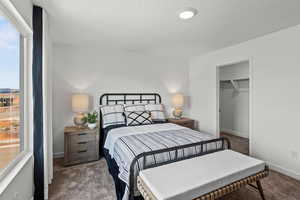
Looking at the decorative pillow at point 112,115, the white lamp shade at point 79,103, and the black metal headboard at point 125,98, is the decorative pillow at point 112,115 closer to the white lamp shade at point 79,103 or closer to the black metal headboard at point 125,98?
A: the black metal headboard at point 125,98

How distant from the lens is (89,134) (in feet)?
9.32

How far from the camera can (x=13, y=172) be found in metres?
1.31

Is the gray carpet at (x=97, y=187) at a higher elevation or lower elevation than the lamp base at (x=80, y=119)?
lower

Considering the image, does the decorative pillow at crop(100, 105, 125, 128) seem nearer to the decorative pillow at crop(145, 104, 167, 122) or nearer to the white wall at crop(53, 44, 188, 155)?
the white wall at crop(53, 44, 188, 155)

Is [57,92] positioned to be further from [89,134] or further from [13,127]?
[13,127]

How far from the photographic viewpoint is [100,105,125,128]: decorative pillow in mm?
2999

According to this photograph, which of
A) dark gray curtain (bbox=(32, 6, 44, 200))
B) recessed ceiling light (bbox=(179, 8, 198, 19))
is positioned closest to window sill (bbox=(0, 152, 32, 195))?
dark gray curtain (bbox=(32, 6, 44, 200))

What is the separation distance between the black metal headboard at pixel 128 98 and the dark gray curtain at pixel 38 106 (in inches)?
65.0

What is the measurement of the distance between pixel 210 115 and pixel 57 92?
3.59 m

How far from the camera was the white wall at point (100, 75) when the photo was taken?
3.09 metres

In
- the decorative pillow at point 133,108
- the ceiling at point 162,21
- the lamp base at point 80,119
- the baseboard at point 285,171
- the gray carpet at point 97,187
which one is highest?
the ceiling at point 162,21

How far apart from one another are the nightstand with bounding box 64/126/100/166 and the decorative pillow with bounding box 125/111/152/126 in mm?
659

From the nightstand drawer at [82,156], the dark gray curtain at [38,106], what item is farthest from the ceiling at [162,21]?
the nightstand drawer at [82,156]

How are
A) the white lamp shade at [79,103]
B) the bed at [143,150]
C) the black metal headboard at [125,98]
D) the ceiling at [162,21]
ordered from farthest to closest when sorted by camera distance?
1. the black metal headboard at [125,98]
2. the white lamp shade at [79,103]
3. the ceiling at [162,21]
4. the bed at [143,150]
